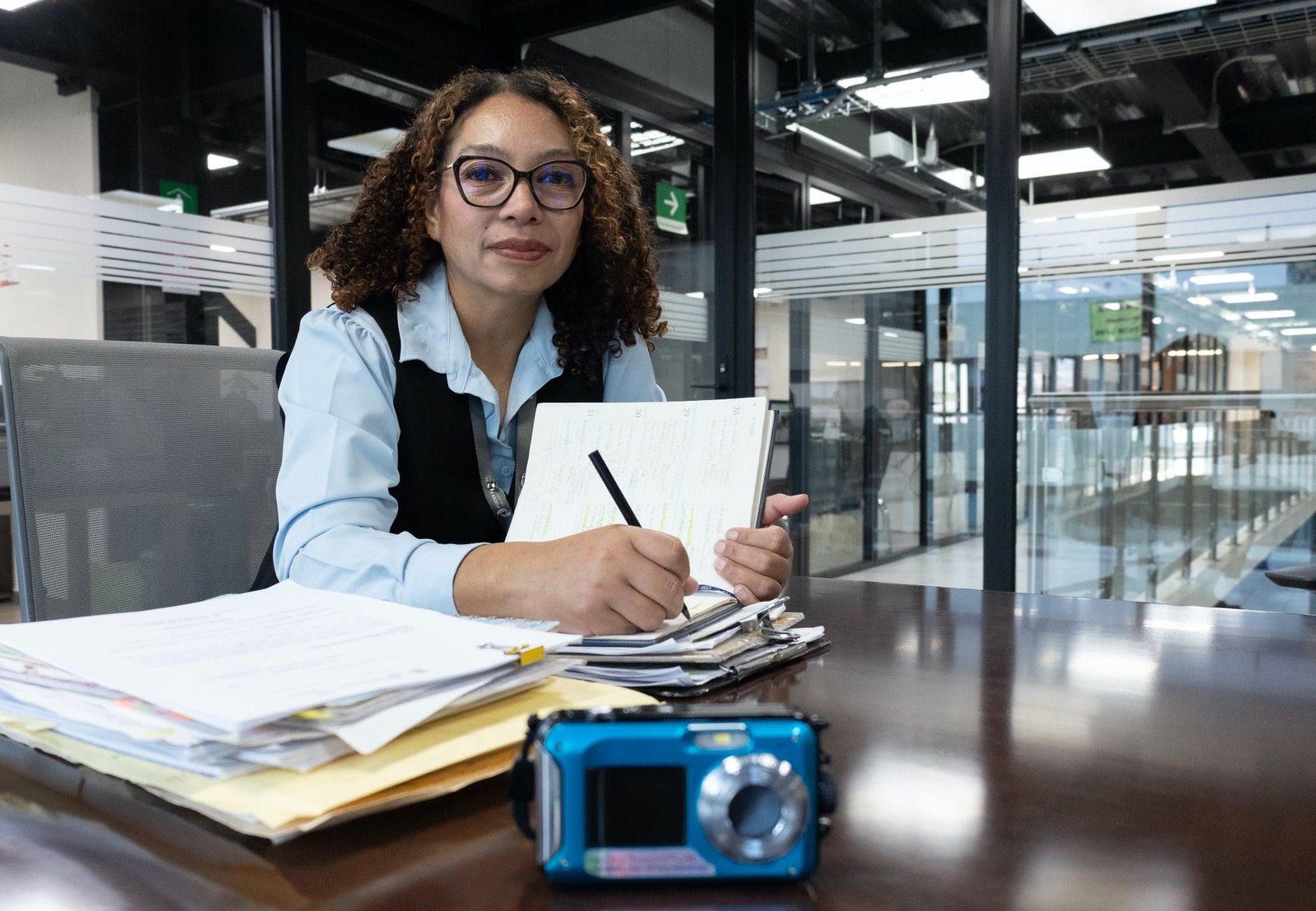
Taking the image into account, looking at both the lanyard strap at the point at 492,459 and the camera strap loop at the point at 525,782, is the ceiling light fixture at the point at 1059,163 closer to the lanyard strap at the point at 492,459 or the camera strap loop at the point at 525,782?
the lanyard strap at the point at 492,459

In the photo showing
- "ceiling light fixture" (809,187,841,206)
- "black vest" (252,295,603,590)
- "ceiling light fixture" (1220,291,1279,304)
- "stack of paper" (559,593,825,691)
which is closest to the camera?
"stack of paper" (559,593,825,691)

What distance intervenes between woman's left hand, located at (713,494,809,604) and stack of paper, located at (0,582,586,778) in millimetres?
292

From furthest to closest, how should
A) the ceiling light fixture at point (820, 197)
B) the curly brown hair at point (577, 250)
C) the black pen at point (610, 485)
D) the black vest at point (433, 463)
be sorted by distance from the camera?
the ceiling light fixture at point (820, 197), the curly brown hair at point (577, 250), the black vest at point (433, 463), the black pen at point (610, 485)

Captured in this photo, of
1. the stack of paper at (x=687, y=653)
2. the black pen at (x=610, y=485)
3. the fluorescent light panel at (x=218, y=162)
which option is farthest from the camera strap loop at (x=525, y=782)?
the fluorescent light panel at (x=218, y=162)

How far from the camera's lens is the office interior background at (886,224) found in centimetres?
312

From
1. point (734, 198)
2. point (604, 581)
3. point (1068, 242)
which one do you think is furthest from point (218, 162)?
point (604, 581)

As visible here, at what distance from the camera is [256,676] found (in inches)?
20.9

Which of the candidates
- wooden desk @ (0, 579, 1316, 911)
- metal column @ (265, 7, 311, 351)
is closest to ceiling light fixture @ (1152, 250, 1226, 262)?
wooden desk @ (0, 579, 1316, 911)

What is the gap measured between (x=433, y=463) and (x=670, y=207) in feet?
9.93

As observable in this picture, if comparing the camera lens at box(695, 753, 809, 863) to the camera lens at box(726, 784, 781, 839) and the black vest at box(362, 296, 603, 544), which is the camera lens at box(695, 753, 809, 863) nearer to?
the camera lens at box(726, 784, 781, 839)

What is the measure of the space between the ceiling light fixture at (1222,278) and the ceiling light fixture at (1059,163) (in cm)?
46

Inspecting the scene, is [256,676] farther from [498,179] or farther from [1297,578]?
[1297,578]

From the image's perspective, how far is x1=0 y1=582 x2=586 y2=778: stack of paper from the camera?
1.60 ft

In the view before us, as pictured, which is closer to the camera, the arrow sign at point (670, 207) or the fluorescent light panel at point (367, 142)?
the fluorescent light panel at point (367, 142)
